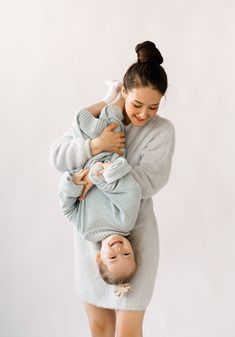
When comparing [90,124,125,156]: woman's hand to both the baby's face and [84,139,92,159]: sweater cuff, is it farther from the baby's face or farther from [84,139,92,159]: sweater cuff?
the baby's face

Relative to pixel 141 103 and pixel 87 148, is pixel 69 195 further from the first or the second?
pixel 141 103

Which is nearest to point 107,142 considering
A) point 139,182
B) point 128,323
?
point 139,182

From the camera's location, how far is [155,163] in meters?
2.05

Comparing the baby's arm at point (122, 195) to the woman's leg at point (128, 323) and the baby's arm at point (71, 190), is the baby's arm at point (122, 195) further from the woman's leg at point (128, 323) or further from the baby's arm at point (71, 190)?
the woman's leg at point (128, 323)

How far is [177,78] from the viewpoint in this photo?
2.87 meters

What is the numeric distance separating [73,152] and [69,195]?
0.49ft

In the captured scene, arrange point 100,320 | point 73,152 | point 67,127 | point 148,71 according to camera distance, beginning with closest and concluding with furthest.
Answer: point 148,71 < point 73,152 < point 100,320 < point 67,127

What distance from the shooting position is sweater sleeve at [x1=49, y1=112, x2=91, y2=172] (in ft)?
6.71

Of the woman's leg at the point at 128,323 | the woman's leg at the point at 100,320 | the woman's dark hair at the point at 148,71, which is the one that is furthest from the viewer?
the woman's leg at the point at 100,320

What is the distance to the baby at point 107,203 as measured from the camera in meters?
1.97

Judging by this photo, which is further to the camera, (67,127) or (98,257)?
(67,127)

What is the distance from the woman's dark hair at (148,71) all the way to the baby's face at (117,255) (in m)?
0.52

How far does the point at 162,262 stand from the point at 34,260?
67 centimetres

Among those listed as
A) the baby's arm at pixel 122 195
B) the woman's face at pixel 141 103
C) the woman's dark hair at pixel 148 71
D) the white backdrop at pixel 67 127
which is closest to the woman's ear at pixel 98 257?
the baby's arm at pixel 122 195
